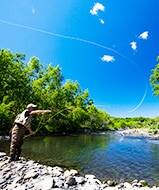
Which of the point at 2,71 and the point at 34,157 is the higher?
the point at 2,71

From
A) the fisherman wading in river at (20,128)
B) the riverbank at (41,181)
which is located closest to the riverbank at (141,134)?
the fisherman wading in river at (20,128)

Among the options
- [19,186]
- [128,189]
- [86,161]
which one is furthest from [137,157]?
[19,186]

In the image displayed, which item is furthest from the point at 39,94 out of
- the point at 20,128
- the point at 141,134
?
the point at 20,128

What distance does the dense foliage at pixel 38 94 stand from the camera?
160ft

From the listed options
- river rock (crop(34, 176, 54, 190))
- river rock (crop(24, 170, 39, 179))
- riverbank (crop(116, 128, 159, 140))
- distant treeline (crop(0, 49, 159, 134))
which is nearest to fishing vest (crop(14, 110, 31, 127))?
river rock (crop(24, 170, 39, 179))

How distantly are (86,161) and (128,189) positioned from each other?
9037 mm

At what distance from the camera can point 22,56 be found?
53281mm

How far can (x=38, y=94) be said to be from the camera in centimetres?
5812

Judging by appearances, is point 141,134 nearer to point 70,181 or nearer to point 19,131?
point 19,131

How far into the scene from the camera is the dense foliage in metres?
48.6

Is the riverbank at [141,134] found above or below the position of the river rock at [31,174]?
above

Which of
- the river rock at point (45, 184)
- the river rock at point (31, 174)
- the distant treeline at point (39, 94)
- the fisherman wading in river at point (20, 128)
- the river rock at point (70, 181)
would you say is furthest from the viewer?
the distant treeline at point (39, 94)

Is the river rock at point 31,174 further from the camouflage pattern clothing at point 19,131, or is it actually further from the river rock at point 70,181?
the camouflage pattern clothing at point 19,131

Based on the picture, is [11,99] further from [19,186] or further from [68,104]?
[19,186]
